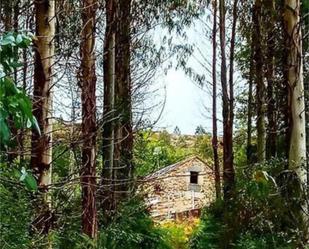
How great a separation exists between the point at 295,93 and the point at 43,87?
2.39m

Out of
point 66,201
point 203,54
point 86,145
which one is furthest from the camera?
point 203,54

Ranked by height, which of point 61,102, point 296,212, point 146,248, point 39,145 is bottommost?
point 146,248

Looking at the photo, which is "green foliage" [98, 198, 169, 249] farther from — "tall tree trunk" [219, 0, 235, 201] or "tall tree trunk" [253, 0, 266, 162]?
"tall tree trunk" [253, 0, 266, 162]

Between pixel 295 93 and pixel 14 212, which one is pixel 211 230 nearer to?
pixel 295 93

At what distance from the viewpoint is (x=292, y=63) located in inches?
175

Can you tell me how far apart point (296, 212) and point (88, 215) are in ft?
5.51

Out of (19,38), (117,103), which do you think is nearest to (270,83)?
(117,103)

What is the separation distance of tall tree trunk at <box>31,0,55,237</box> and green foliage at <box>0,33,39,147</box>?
1530 mm

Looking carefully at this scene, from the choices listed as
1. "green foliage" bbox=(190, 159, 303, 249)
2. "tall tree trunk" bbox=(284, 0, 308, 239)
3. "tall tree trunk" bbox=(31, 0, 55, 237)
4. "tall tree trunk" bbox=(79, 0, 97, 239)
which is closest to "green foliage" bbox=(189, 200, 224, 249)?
"green foliage" bbox=(190, 159, 303, 249)

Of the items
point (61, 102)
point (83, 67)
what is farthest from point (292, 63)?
point (61, 102)

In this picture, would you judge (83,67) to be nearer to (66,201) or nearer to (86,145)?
(86,145)

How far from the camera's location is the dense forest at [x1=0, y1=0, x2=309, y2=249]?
8.97ft

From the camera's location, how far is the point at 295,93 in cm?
440

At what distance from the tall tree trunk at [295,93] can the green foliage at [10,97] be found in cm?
349
